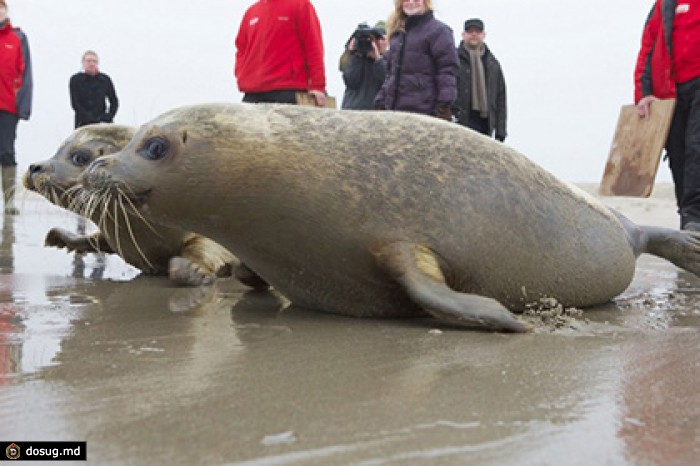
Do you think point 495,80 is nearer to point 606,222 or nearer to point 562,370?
point 606,222

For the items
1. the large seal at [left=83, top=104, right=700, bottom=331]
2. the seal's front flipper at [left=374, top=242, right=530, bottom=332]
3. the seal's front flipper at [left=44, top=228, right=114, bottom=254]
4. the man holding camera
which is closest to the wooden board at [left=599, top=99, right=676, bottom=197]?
the man holding camera

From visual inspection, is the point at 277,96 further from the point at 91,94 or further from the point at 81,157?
the point at 91,94

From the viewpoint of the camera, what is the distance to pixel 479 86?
277 inches

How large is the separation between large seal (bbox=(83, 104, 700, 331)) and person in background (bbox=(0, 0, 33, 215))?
18.5 feet

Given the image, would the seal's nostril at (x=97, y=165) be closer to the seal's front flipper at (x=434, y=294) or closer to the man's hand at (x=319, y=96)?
the seal's front flipper at (x=434, y=294)

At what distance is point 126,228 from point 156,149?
1491 mm

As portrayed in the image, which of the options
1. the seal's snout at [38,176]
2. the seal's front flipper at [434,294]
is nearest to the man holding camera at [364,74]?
the seal's snout at [38,176]

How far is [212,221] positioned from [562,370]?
1.33 meters

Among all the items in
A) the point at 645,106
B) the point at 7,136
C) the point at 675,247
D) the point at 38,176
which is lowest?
the point at 7,136

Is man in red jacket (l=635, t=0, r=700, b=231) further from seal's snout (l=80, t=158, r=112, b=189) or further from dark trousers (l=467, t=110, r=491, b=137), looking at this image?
seal's snout (l=80, t=158, r=112, b=189)

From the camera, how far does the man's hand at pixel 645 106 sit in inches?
221

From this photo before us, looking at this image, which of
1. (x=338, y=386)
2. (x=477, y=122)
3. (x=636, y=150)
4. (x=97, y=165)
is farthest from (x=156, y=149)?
(x=477, y=122)

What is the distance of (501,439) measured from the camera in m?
1.50

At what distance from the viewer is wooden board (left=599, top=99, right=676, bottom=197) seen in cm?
550
